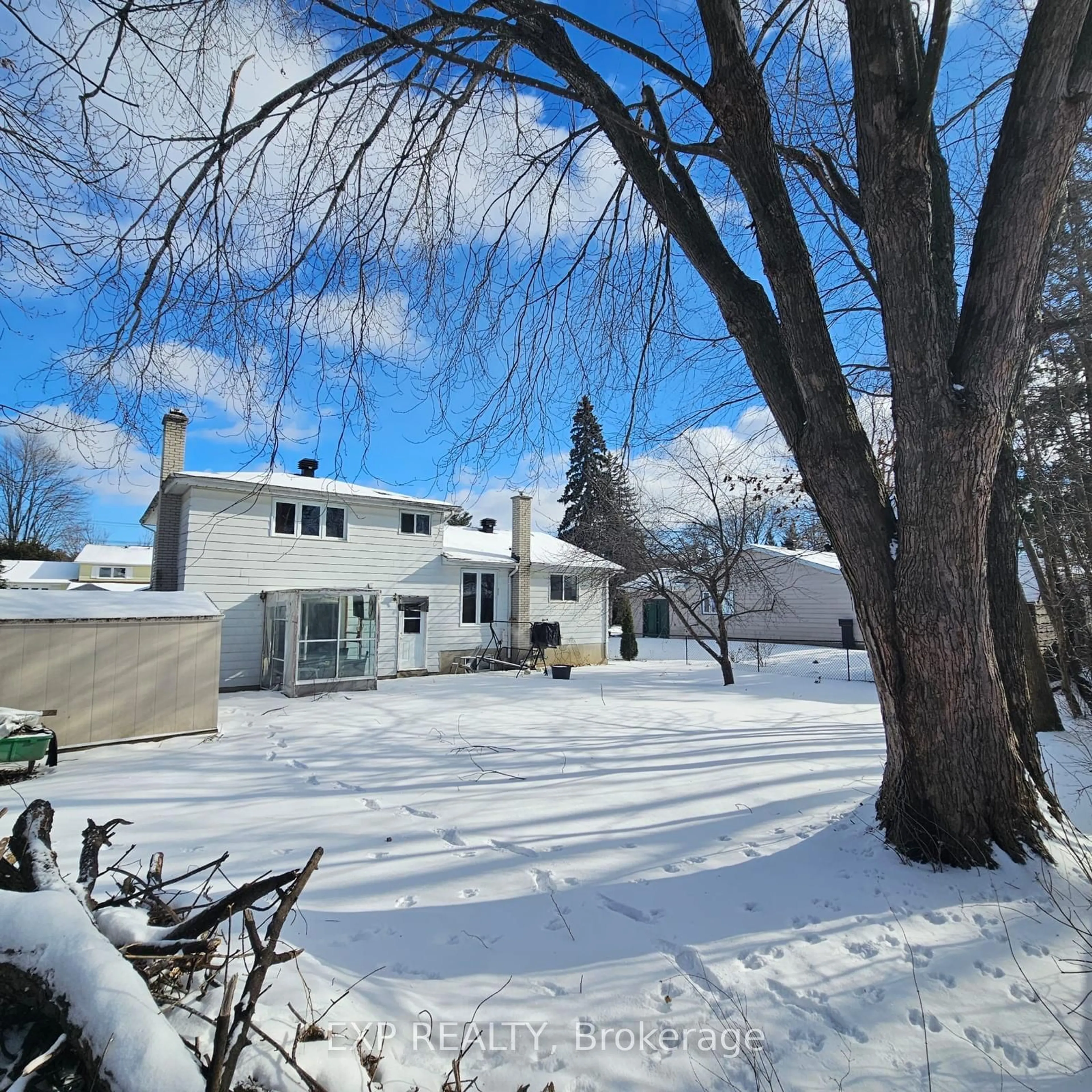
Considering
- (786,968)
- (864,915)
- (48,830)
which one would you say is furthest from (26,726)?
(864,915)

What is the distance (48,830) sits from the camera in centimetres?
221

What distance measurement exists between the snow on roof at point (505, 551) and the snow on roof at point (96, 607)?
29.0 feet

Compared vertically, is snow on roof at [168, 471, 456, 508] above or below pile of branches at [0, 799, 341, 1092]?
above

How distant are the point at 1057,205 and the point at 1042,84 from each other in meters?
0.67

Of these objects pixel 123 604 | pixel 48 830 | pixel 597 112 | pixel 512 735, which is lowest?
pixel 512 735

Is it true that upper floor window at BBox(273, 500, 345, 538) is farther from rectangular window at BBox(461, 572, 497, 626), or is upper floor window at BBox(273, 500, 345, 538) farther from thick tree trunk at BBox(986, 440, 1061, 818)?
thick tree trunk at BBox(986, 440, 1061, 818)

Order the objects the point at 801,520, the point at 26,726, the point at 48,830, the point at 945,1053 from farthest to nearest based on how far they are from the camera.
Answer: the point at 801,520 < the point at 26,726 < the point at 945,1053 < the point at 48,830

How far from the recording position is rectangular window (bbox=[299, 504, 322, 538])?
48.3 ft

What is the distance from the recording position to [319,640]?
12.9 meters

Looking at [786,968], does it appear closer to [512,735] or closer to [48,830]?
[48,830]

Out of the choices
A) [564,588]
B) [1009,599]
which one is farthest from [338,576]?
[1009,599]

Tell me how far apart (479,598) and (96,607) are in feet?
36.6

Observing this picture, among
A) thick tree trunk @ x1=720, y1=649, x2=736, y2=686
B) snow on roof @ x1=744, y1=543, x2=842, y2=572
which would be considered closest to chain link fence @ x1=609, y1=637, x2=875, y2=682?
thick tree trunk @ x1=720, y1=649, x2=736, y2=686

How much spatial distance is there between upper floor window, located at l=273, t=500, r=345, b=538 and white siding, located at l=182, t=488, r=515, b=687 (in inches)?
5.0
